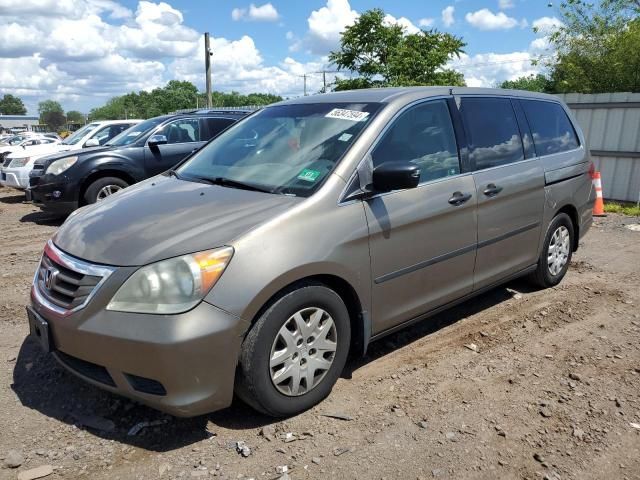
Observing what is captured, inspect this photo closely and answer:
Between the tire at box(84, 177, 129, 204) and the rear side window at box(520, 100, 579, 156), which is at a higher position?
the rear side window at box(520, 100, 579, 156)

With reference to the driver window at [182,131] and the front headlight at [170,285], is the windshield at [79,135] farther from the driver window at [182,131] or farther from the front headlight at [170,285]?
the front headlight at [170,285]

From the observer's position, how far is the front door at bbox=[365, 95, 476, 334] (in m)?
3.34

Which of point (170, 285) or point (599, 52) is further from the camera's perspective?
point (599, 52)

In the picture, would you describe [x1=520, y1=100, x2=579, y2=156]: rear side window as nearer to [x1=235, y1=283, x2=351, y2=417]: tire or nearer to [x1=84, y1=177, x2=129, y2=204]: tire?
[x1=235, y1=283, x2=351, y2=417]: tire

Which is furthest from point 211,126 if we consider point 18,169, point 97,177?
point 18,169

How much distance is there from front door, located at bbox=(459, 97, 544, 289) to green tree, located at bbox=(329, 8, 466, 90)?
36.0ft

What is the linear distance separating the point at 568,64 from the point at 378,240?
45.1 feet

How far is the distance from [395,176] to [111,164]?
6.80 metres

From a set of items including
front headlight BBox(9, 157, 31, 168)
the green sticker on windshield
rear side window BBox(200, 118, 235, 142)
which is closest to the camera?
the green sticker on windshield

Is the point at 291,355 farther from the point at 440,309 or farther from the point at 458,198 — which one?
the point at 458,198

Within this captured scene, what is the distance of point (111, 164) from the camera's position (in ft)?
28.7

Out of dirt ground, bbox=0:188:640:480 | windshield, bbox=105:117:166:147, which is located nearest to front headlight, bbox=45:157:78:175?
windshield, bbox=105:117:166:147

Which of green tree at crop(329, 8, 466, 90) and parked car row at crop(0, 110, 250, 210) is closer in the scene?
parked car row at crop(0, 110, 250, 210)

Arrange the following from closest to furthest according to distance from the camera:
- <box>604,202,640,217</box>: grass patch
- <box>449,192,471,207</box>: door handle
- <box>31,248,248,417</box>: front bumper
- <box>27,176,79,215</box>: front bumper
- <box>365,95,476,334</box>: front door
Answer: <box>31,248,248,417</box>: front bumper, <box>365,95,476,334</box>: front door, <box>449,192,471,207</box>: door handle, <box>27,176,79,215</box>: front bumper, <box>604,202,640,217</box>: grass patch
